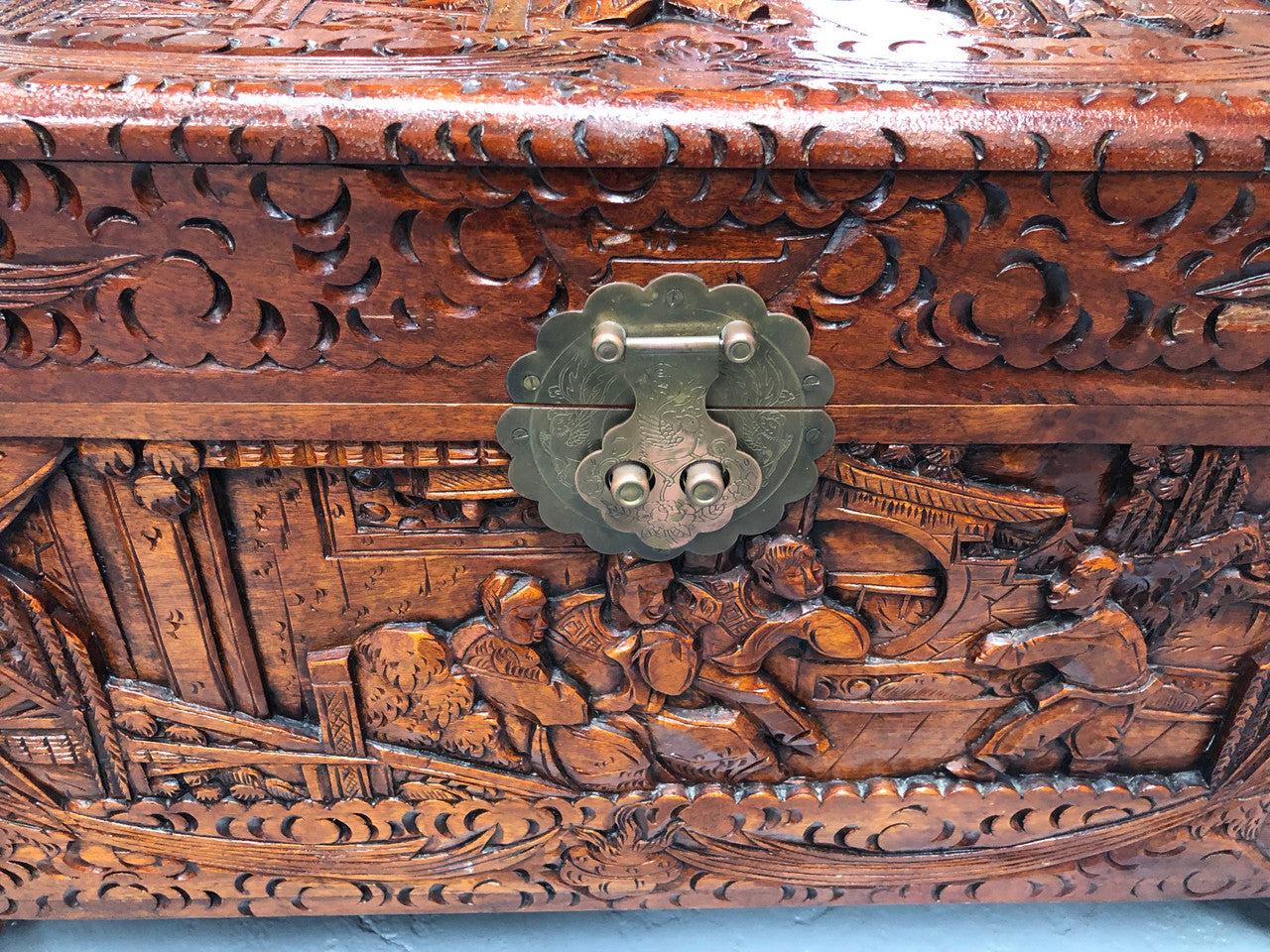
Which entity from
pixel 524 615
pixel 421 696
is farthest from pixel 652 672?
pixel 421 696

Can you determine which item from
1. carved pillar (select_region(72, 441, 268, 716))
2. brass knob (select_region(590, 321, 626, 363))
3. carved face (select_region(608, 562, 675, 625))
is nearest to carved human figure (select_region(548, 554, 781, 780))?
carved face (select_region(608, 562, 675, 625))

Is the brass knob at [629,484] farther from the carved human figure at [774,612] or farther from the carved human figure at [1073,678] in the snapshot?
the carved human figure at [1073,678]

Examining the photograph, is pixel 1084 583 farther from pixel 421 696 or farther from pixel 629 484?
pixel 421 696

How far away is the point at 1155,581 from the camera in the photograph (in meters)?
0.94

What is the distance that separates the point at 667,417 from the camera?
2.74 feet

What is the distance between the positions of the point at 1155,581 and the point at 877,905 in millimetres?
668

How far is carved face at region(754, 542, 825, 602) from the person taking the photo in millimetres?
908

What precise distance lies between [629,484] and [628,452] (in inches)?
1.4

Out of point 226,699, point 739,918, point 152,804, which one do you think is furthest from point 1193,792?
point 152,804

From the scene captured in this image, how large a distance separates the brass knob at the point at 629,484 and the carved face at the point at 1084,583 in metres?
0.44

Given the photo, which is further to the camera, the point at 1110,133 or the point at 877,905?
the point at 877,905

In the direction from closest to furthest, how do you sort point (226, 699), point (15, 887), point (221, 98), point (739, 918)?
point (221, 98)
point (226, 699)
point (15, 887)
point (739, 918)

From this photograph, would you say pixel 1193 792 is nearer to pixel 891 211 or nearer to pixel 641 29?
pixel 891 211

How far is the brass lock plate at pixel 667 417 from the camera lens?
2.58 ft
